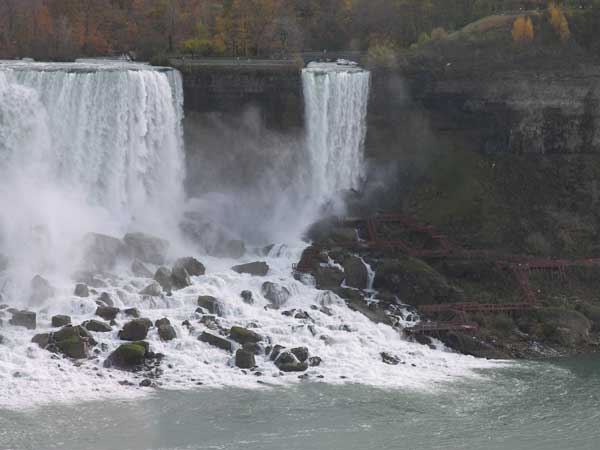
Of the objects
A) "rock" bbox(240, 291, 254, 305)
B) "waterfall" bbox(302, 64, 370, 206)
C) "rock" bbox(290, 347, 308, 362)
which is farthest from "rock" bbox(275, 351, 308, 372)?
"waterfall" bbox(302, 64, 370, 206)

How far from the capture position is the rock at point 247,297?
42438 mm

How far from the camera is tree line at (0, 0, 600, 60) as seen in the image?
59844 mm

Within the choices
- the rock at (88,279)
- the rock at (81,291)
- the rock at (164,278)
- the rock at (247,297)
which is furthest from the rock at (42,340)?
the rock at (247,297)

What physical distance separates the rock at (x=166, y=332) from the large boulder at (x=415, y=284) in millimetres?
10467

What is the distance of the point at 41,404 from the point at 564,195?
29.0 meters

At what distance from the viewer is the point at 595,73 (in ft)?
174

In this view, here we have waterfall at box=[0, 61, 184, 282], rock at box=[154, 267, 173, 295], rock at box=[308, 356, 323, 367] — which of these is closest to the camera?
rock at box=[308, 356, 323, 367]

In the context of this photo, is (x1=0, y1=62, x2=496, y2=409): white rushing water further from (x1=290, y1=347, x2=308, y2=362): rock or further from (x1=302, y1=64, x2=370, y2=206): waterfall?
(x1=290, y1=347, x2=308, y2=362): rock

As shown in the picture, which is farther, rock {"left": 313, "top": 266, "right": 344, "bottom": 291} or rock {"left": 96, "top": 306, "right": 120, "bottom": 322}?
rock {"left": 313, "top": 266, "right": 344, "bottom": 291}

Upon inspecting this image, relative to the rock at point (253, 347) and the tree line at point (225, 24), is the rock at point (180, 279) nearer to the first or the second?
the rock at point (253, 347)

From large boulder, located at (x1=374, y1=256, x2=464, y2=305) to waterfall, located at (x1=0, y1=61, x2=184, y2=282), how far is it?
10.7 m

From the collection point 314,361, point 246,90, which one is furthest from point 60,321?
point 246,90

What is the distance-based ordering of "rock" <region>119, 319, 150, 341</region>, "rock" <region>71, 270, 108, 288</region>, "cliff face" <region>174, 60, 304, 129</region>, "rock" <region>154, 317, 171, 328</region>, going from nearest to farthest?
"rock" <region>119, 319, 150, 341</region>
"rock" <region>154, 317, 171, 328</region>
"rock" <region>71, 270, 108, 288</region>
"cliff face" <region>174, 60, 304, 129</region>

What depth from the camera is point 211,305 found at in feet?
135
